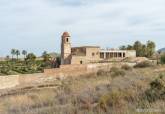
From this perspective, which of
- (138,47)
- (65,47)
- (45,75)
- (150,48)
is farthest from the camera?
(138,47)

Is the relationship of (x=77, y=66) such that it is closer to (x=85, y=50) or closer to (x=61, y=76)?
(x=61, y=76)

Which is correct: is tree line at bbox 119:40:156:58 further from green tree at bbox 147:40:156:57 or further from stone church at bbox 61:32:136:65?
stone church at bbox 61:32:136:65

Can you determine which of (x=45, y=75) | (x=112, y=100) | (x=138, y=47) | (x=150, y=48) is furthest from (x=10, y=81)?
(x=150, y=48)

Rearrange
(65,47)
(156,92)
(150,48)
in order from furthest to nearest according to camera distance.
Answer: (150,48), (65,47), (156,92)

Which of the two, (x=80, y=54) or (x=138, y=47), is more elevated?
(x=138, y=47)

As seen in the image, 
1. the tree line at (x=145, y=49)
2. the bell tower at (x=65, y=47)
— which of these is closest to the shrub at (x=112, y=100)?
the bell tower at (x=65, y=47)

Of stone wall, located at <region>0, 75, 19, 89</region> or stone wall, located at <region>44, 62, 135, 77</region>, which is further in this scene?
stone wall, located at <region>44, 62, 135, 77</region>

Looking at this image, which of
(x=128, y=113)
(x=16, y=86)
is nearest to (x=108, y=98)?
(x=128, y=113)

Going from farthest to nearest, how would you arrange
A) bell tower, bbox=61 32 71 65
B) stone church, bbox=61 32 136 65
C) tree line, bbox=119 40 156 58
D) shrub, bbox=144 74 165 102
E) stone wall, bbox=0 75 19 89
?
tree line, bbox=119 40 156 58 < bell tower, bbox=61 32 71 65 < stone church, bbox=61 32 136 65 < stone wall, bbox=0 75 19 89 < shrub, bbox=144 74 165 102

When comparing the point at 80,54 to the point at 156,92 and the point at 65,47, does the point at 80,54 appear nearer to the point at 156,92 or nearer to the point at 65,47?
the point at 65,47

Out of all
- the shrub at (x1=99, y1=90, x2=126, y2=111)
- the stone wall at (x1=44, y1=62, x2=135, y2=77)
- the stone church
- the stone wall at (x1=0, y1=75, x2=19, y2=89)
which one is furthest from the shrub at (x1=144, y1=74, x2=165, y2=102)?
the stone church

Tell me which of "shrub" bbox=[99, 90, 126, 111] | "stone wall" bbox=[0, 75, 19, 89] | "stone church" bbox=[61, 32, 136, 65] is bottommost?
"stone wall" bbox=[0, 75, 19, 89]

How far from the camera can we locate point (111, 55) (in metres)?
94.4

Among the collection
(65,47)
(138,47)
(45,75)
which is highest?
(138,47)
